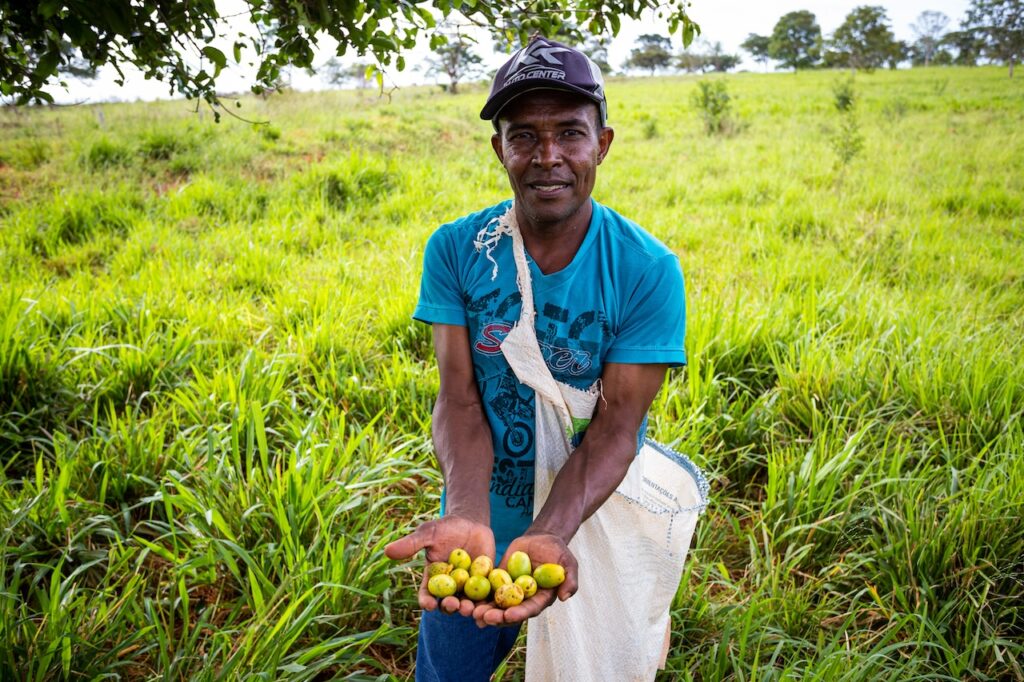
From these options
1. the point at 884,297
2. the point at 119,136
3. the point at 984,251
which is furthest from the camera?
the point at 119,136

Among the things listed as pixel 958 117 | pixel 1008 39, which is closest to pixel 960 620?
pixel 958 117

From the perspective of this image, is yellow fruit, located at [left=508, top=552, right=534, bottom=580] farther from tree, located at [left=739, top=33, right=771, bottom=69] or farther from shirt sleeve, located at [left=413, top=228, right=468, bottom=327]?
tree, located at [left=739, top=33, right=771, bottom=69]

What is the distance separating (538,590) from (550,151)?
101cm

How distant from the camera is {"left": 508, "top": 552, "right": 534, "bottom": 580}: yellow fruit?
1389 mm

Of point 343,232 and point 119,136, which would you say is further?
point 119,136

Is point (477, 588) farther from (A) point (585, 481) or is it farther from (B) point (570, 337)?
(B) point (570, 337)

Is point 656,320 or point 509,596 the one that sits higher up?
point 656,320

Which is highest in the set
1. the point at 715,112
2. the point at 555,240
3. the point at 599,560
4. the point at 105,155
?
the point at 715,112

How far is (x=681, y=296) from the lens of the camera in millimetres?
1598

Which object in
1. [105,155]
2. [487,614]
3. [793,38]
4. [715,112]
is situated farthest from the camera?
[793,38]

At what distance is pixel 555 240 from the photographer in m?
1.64

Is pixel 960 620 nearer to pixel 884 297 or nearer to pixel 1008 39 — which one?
pixel 884 297

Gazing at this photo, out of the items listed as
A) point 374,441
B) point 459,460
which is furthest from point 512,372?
point 374,441

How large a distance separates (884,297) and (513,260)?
342 centimetres
